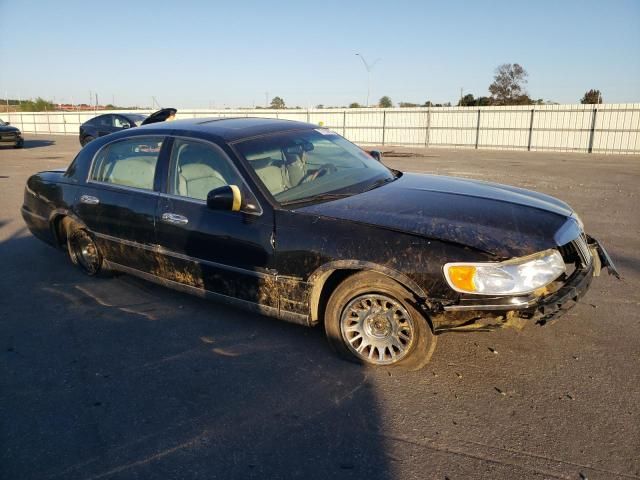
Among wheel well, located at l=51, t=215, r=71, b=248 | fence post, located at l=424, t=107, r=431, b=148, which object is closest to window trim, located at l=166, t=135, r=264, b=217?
wheel well, located at l=51, t=215, r=71, b=248

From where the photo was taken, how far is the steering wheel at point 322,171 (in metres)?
3.98

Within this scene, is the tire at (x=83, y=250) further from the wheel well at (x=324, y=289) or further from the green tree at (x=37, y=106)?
the green tree at (x=37, y=106)

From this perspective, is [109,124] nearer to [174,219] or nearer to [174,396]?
[174,219]

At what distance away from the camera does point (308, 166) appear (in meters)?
4.12

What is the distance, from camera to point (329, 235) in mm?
3240

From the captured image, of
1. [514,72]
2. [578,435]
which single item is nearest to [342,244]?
[578,435]

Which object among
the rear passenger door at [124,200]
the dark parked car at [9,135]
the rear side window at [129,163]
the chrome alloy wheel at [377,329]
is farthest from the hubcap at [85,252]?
the dark parked car at [9,135]

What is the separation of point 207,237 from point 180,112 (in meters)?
34.4

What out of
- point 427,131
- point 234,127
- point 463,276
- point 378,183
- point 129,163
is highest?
point 234,127

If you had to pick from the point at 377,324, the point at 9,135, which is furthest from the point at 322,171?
the point at 9,135

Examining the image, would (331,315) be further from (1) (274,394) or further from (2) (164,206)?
(2) (164,206)

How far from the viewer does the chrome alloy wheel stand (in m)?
3.20

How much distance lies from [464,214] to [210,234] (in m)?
1.85

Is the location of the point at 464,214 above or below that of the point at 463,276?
above
